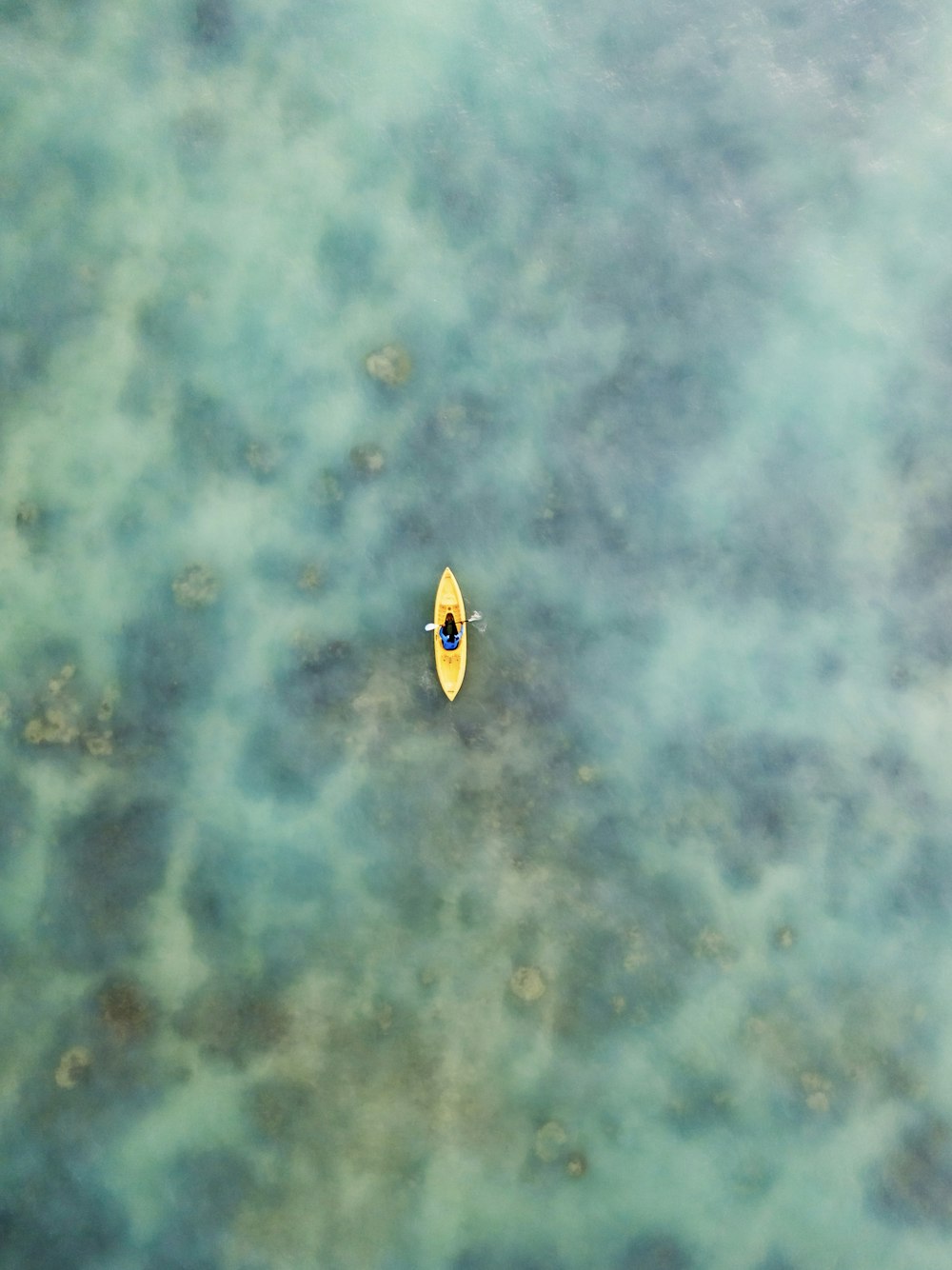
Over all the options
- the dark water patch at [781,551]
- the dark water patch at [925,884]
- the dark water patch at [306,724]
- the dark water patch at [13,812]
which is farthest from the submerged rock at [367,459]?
the dark water patch at [925,884]

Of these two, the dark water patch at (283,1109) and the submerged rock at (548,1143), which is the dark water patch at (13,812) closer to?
the dark water patch at (283,1109)

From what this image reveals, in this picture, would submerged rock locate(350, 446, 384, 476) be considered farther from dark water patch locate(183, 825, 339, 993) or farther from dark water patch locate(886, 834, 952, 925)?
dark water patch locate(886, 834, 952, 925)

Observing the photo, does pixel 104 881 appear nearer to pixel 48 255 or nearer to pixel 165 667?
pixel 165 667

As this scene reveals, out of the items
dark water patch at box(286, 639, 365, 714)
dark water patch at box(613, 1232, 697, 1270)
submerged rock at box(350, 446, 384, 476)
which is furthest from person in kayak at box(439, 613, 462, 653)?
dark water patch at box(613, 1232, 697, 1270)

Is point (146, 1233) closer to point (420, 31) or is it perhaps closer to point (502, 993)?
point (502, 993)

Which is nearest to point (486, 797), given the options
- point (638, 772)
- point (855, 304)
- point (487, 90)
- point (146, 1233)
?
point (638, 772)
